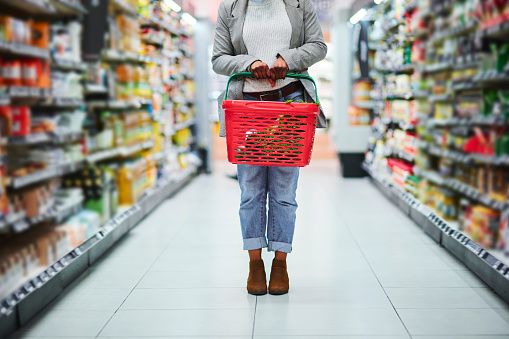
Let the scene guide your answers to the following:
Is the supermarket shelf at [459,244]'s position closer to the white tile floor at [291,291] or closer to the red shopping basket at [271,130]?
the white tile floor at [291,291]

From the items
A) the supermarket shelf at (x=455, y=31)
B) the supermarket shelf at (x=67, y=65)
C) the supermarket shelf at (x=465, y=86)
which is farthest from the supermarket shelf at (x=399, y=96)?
the supermarket shelf at (x=67, y=65)

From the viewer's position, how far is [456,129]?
4.04m

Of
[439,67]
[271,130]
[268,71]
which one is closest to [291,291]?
[271,130]

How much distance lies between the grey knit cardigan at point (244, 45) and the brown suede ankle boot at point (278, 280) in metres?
Result: 0.76

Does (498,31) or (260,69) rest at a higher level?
(498,31)

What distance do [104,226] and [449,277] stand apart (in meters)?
2.31

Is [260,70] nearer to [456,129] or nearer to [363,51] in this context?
[456,129]

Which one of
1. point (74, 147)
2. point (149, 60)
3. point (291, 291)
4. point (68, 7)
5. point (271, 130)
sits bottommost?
point (291, 291)

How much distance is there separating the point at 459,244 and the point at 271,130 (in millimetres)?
1809

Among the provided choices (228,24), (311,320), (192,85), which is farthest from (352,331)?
(192,85)

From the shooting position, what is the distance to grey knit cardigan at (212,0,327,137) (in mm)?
2740

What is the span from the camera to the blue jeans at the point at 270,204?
287cm

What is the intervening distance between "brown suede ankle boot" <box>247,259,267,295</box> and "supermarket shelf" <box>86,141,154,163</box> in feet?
4.93

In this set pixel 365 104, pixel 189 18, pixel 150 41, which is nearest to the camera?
pixel 150 41
